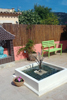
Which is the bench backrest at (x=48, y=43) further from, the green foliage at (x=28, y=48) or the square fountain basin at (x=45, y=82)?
the square fountain basin at (x=45, y=82)

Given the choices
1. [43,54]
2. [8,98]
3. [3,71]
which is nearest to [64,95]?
[8,98]

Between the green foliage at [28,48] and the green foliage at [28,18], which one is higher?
the green foliage at [28,18]

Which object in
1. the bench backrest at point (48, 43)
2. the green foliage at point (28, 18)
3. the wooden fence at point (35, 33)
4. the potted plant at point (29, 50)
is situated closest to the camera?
the wooden fence at point (35, 33)

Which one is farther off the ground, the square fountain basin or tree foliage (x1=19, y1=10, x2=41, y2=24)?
tree foliage (x1=19, y1=10, x2=41, y2=24)

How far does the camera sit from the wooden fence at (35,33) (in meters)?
6.50

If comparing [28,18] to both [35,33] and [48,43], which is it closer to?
[48,43]

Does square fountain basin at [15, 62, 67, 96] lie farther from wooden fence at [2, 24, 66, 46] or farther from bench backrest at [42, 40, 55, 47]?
bench backrest at [42, 40, 55, 47]

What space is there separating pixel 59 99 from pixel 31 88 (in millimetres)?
963

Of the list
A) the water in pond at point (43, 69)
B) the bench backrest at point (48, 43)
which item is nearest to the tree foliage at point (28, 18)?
the bench backrest at point (48, 43)

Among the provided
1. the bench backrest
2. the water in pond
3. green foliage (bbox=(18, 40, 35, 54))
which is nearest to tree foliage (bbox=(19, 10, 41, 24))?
the bench backrest

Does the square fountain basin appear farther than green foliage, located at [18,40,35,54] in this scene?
No

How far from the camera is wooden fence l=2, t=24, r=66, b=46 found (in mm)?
6504

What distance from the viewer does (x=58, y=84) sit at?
3.71 metres

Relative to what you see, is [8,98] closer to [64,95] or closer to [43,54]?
[64,95]
